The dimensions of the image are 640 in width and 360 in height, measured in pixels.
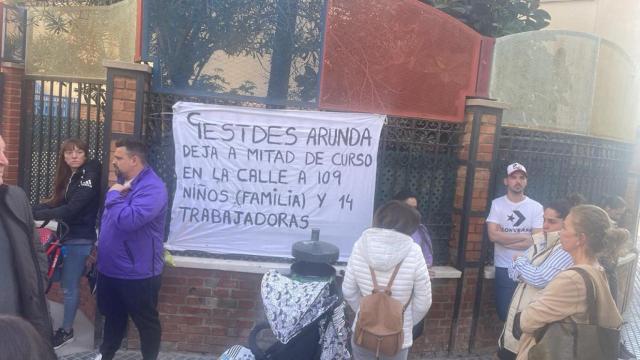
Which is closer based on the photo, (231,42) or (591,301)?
(591,301)

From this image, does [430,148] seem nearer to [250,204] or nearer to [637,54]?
[250,204]

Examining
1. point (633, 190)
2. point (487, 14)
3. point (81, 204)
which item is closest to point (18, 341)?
point (81, 204)

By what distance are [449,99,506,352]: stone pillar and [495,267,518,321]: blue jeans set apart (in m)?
0.26

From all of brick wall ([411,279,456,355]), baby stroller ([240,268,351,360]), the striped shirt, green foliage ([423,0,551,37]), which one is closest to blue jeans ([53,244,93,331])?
baby stroller ([240,268,351,360])

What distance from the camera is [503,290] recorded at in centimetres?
472

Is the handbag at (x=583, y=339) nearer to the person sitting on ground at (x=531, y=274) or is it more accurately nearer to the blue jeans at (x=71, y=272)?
the person sitting on ground at (x=531, y=274)

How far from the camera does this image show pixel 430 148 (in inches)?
191

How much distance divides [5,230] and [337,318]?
6.17 feet

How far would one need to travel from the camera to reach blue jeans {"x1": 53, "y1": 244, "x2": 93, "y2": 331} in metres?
4.34

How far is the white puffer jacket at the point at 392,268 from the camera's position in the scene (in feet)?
10.5

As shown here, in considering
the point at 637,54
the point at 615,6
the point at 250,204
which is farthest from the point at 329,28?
the point at 615,6

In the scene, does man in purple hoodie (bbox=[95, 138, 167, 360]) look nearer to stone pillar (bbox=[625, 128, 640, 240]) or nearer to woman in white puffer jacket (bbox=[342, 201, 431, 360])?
woman in white puffer jacket (bbox=[342, 201, 431, 360])

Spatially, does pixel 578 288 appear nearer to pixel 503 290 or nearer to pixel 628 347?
pixel 503 290

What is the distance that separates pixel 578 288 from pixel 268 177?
104 inches
